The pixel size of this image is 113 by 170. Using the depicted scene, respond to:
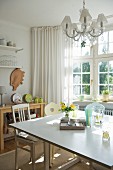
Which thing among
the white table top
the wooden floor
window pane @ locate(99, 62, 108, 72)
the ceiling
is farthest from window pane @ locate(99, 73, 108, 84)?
the wooden floor

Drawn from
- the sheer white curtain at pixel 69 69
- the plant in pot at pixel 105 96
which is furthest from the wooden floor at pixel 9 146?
the plant in pot at pixel 105 96

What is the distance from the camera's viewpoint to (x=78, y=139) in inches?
65.4

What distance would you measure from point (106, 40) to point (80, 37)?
5.96ft

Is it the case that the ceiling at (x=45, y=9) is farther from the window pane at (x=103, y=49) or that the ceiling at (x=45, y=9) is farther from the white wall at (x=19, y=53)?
the window pane at (x=103, y=49)

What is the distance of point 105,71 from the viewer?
152 inches

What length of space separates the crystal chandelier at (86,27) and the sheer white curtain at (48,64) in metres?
1.65

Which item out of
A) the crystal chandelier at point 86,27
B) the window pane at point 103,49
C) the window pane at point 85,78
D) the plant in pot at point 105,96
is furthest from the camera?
the window pane at point 85,78

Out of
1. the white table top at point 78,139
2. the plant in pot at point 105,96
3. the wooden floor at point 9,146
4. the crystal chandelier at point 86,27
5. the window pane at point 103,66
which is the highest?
the crystal chandelier at point 86,27

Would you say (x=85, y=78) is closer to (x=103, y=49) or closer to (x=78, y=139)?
(x=103, y=49)

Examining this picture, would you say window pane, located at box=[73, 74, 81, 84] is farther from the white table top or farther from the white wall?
the white table top

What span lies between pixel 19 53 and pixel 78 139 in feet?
9.49

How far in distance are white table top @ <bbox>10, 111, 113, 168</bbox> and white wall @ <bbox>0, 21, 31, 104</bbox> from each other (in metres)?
1.77

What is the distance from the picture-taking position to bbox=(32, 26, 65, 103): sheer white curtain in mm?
3938

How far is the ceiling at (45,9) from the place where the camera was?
108 inches
